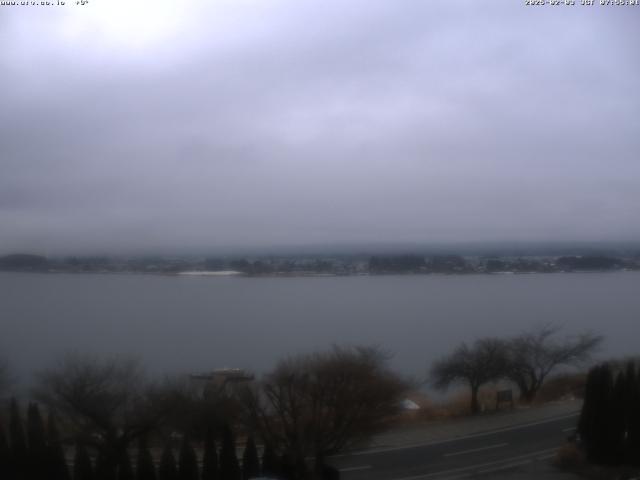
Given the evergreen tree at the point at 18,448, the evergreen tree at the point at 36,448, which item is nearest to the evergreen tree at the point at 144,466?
the evergreen tree at the point at 36,448

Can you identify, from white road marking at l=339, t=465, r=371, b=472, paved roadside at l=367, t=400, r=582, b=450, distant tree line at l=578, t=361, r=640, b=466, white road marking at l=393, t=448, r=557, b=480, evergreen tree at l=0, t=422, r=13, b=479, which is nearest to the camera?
evergreen tree at l=0, t=422, r=13, b=479

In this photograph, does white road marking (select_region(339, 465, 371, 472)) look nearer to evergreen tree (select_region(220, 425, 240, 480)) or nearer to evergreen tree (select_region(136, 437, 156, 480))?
evergreen tree (select_region(220, 425, 240, 480))

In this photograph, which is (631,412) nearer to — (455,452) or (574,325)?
(455,452)

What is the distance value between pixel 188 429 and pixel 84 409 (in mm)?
1422

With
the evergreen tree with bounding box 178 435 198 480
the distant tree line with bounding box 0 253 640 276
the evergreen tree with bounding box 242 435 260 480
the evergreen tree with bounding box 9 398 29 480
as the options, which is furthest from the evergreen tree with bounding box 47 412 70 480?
the distant tree line with bounding box 0 253 640 276

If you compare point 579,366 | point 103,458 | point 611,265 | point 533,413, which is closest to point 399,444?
point 533,413

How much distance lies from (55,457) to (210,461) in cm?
187

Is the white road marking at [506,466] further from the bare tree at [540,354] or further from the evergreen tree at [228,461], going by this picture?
the bare tree at [540,354]

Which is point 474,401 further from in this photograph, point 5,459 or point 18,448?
point 5,459

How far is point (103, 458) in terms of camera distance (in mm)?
7684

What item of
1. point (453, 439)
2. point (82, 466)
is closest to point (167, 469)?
point (82, 466)

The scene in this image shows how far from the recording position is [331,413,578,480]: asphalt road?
8.54 meters

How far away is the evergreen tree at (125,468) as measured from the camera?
25.1ft

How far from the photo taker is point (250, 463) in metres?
8.08
